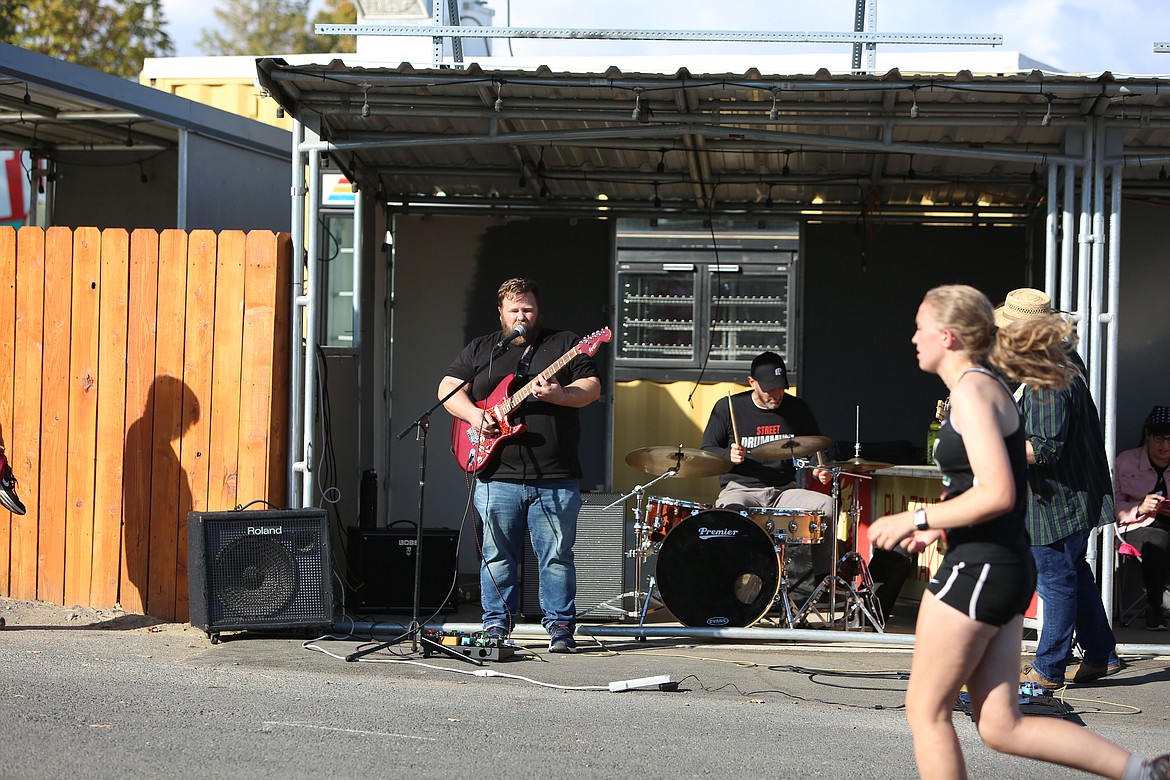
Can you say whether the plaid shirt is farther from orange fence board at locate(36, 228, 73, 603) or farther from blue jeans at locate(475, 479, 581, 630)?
orange fence board at locate(36, 228, 73, 603)

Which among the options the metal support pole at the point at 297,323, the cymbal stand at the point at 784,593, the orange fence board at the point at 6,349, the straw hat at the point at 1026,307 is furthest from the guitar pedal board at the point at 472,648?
the straw hat at the point at 1026,307

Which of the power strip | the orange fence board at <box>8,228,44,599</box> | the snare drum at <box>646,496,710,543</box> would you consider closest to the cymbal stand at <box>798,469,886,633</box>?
the snare drum at <box>646,496,710,543</box>

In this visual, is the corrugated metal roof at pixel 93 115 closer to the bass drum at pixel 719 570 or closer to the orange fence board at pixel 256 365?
the orange fence board at pixel 256 365

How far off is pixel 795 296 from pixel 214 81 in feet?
20.9

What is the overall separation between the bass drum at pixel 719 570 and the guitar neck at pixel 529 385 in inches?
61.9

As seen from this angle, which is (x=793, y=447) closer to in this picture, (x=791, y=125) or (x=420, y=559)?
(x=791, y=125)

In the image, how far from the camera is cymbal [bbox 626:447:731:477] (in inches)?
338

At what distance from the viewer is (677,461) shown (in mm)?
8609

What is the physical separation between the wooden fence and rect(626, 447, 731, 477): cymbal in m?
2.35

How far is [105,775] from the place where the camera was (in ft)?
15.5

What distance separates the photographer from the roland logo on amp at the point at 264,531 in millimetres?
7746

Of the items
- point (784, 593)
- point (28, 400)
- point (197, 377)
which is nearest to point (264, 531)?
point (197, 377)

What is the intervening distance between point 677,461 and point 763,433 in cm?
103

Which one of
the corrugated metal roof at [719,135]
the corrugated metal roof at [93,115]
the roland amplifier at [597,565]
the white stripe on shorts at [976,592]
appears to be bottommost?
the roland amplifier at [597,565]
